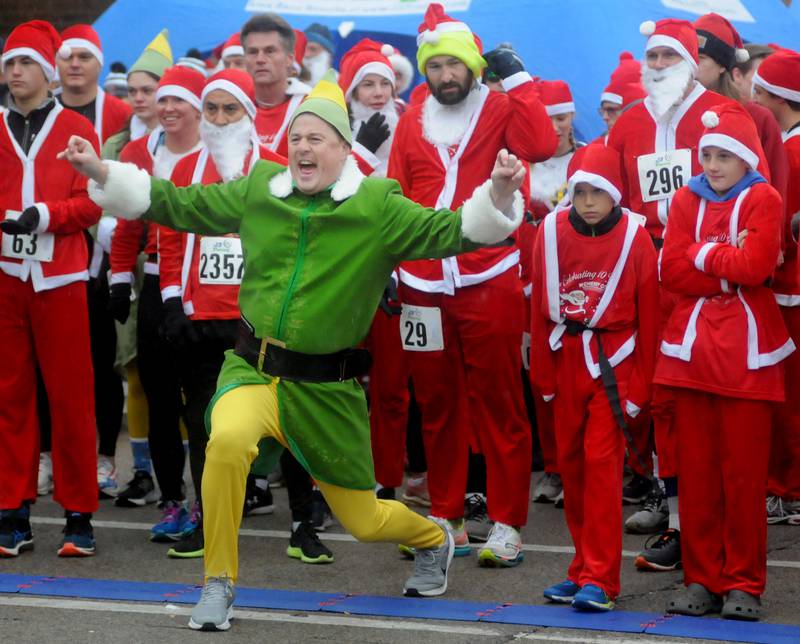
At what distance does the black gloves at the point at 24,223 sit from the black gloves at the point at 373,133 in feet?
6.02

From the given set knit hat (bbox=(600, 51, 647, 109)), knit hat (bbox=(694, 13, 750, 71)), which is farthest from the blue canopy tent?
knit hat (bbox=(694, 13, 750, 71))

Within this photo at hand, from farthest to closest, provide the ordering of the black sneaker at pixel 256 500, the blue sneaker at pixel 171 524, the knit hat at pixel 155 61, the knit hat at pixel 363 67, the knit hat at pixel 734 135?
the knit hat at pixel 155 61
the knit hat at pixel 363 67
the black sneaker at pixel 256 500
the blue sneaker at pixel 171 524
the knit hat at pixel 734 135

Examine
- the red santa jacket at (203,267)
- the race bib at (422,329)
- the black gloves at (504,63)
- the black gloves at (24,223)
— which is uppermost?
the black gloves at (504,63)

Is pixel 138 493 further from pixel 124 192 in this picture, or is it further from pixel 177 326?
pixel 124 192

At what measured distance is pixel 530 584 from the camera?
21.1 feet

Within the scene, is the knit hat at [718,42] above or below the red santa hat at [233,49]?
below

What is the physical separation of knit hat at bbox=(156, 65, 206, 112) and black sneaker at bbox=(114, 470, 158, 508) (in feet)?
7.00

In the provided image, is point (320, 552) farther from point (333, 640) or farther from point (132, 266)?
point (132, 266)

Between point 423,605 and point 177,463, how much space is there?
6.61 feet

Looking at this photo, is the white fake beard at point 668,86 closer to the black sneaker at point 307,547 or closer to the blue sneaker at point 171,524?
the black sneaker at point 307,547

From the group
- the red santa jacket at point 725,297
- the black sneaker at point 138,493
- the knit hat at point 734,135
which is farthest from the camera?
the black sneaker at point 138,493

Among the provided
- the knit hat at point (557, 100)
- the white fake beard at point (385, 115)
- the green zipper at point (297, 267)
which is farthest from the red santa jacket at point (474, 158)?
the knit hat at point (557, 100)

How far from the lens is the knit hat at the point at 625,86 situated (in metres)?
9.42

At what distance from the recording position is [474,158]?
6938mm
